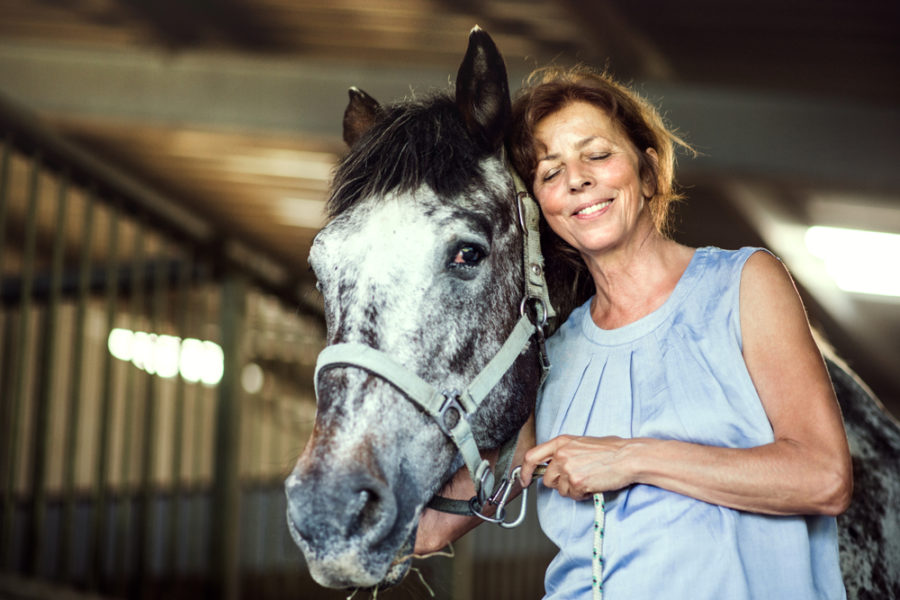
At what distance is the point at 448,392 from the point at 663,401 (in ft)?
0.99

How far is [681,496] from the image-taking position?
1.13m

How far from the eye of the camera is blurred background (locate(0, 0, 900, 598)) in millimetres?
2961

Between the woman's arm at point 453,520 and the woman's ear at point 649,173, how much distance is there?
43 cm

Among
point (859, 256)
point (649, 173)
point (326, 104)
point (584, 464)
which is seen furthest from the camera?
point (859, 256)

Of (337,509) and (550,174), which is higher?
(550,174)

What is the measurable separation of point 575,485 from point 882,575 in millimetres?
667

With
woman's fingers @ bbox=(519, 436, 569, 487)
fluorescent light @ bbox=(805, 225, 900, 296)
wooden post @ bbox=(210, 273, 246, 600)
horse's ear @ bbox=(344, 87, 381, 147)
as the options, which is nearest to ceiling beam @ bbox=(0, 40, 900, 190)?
wooden post @ bbox=(210, 273, 246, 600)

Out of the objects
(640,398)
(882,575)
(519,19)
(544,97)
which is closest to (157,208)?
(519,19)

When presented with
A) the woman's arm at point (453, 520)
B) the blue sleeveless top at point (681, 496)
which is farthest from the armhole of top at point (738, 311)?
the woman's arm at point (453, 520)

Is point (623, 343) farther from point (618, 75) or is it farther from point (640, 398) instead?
point (618, 75)

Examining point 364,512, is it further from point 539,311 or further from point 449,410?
point 539,311

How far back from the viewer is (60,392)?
9383mm

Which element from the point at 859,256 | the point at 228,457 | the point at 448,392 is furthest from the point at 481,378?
the point at 859,256

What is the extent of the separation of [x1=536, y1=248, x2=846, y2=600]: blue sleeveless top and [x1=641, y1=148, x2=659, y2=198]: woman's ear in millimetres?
143
